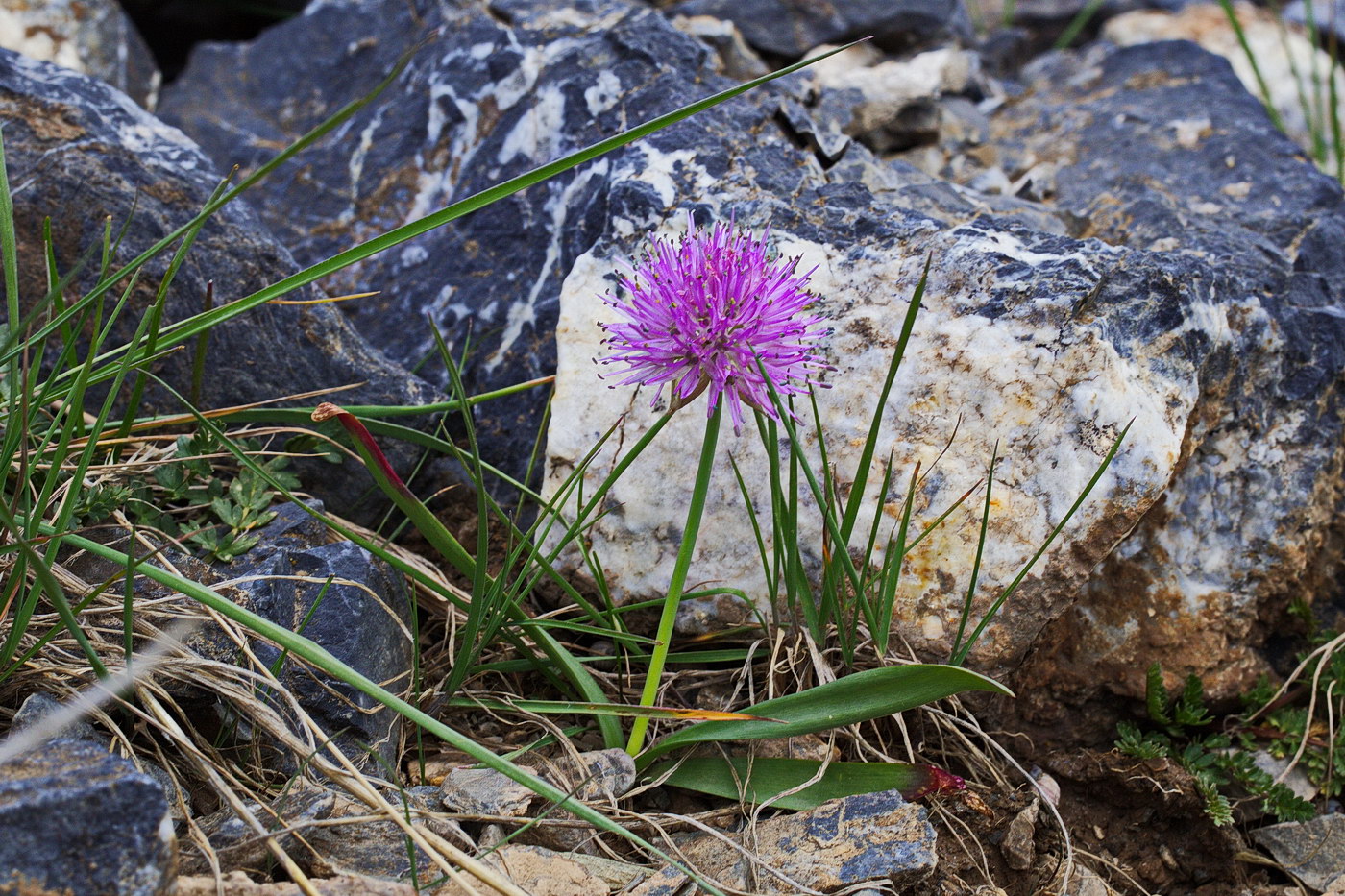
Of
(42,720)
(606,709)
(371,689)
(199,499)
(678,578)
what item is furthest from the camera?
(199,499)

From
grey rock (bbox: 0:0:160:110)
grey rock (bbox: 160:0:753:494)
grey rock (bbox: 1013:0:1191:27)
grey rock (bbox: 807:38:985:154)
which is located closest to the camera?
grey rock (bbox: 160:0:753:494)

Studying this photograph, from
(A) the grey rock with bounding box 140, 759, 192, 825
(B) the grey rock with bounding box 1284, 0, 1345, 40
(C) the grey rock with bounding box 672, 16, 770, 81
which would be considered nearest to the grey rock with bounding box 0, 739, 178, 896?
(A) the grey rock with bounding box 140, 759, 192, 825

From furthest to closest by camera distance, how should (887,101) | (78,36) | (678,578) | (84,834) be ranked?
(78,36), (887,101), (678,578), (84,834)

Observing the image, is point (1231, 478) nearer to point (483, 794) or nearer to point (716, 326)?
point (716, 326)

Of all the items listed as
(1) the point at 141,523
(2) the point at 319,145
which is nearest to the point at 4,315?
(1) the point at 141,523

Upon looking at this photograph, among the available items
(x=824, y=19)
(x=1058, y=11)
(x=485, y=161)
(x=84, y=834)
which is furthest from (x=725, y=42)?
(x=1058, y=11)

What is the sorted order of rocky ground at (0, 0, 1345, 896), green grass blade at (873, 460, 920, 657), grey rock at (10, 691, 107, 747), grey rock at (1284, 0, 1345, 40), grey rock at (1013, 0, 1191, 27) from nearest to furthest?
1. grey rock at (10, 691, 107, 747)
2. rocky ground at (0, 0, 1345, 896)
3. green grass blade at (873, 460, 920, 657)
4. grey rock at (1013, 0, 1191, 27)
5. grey rock at (1284, 0, 1345, 40)

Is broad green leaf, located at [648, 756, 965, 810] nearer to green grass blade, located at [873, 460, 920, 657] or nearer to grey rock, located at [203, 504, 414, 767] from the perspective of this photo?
green grass blade, located at [873, 460, 920, 657]
